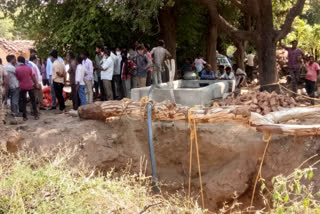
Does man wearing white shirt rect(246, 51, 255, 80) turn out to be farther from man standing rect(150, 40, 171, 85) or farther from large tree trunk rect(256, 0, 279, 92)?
man standing rect(150, 40, 171, 85)

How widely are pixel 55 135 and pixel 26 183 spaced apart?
2692 millimetres

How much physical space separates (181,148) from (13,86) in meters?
4.42

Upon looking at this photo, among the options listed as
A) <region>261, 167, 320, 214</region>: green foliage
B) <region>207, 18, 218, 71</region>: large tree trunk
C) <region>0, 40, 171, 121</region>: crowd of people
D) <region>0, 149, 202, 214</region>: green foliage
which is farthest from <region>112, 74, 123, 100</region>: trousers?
<region>261, 167, 320, 214</region>: green foliage

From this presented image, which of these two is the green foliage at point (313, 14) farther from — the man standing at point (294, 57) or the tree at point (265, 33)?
the tree at point (265, 33)

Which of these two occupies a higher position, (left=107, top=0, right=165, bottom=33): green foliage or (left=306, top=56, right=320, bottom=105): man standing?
(left=107, top=0, right=165, bottom=33): green foliage

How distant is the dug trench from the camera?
253 inches

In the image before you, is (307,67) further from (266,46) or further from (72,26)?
(72,26)

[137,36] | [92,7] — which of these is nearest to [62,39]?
[92,7]

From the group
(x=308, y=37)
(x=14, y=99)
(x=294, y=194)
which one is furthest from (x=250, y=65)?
(x=294, y=194)

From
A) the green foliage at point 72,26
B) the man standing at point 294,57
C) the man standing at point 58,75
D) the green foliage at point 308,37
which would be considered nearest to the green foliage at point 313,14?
the green foliage at point 308,37

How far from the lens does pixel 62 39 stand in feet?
40.7

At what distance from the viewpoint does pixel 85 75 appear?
9945 mm

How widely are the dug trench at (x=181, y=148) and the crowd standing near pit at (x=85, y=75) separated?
148 cm

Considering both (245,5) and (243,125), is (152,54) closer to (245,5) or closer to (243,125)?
(245,5)
